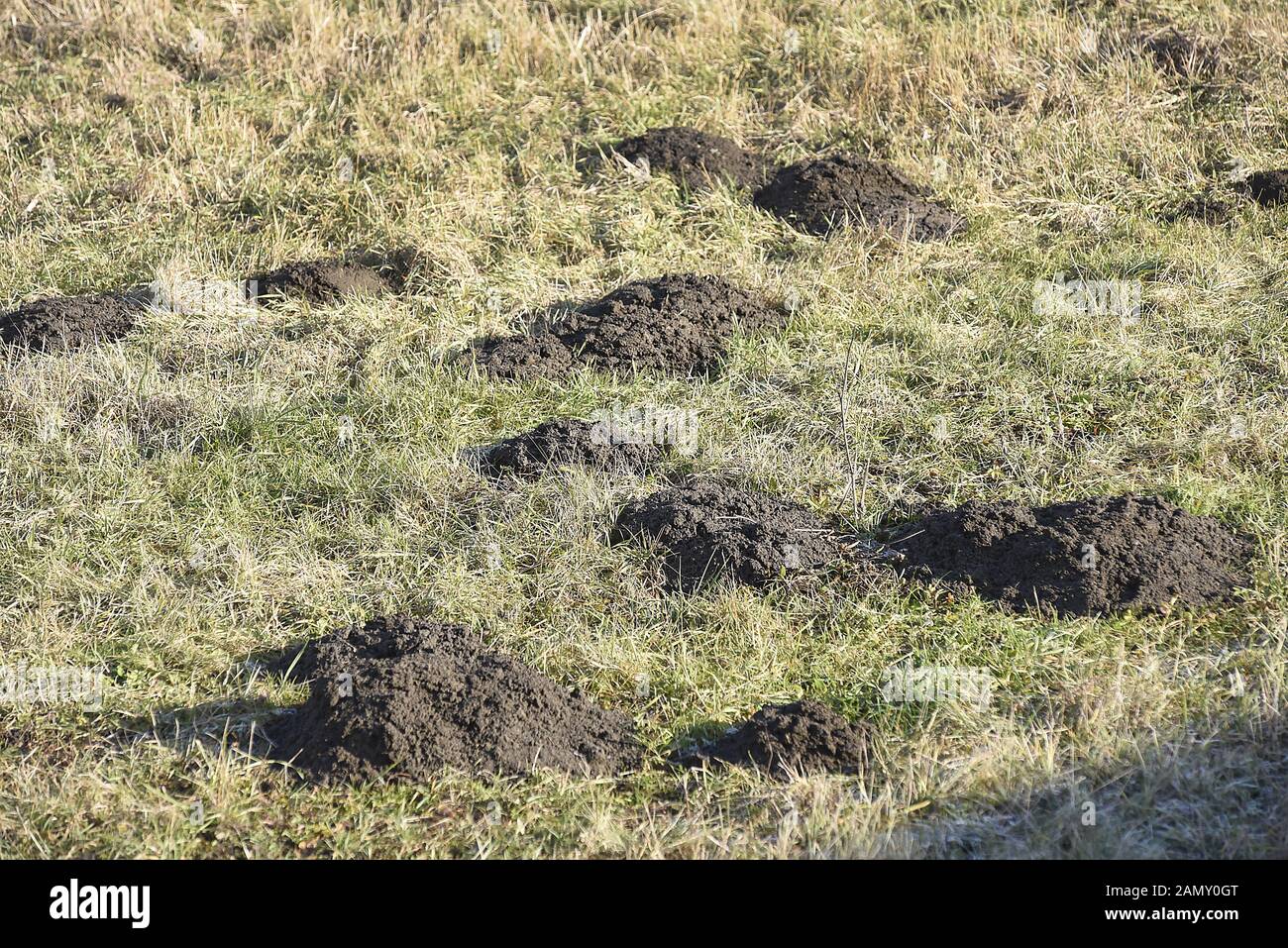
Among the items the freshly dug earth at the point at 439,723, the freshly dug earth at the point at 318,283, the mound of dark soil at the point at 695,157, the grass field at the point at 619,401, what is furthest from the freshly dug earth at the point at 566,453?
the mound of dark soil at the point at 695,157

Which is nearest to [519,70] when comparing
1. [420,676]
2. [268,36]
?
[268,36]

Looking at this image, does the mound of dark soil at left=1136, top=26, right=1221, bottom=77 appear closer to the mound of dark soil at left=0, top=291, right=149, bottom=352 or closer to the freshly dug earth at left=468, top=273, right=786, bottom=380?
the freshly dug earth at left=468, top=273, right=786, bottom=380

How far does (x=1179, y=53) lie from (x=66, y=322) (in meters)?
6.59

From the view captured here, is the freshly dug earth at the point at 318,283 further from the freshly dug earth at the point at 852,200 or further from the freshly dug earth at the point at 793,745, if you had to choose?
the freshly dug earth at the point at 793,745

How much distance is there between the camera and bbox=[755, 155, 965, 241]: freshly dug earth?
267 inches

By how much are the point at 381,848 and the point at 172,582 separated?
1498mm

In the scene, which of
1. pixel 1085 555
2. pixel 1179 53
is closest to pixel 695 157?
pixel 1179 53

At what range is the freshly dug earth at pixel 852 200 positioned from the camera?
22.3ft

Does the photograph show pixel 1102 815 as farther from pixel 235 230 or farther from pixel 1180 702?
pixel 235 230

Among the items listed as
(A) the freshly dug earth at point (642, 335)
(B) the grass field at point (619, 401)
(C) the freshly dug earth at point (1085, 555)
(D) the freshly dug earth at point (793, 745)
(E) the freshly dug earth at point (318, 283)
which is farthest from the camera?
(E) the freshly dug earth at point (318, 283)

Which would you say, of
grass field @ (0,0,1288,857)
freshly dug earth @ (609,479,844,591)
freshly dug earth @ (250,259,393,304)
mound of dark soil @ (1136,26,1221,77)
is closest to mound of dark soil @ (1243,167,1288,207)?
grass field @ (0,0,1288,857)

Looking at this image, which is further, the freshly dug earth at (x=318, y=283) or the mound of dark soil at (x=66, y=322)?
the freshly dug earth at (x=318, y=283)

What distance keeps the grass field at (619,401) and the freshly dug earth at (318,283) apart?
0.21 m

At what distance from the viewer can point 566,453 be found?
5004 mm
